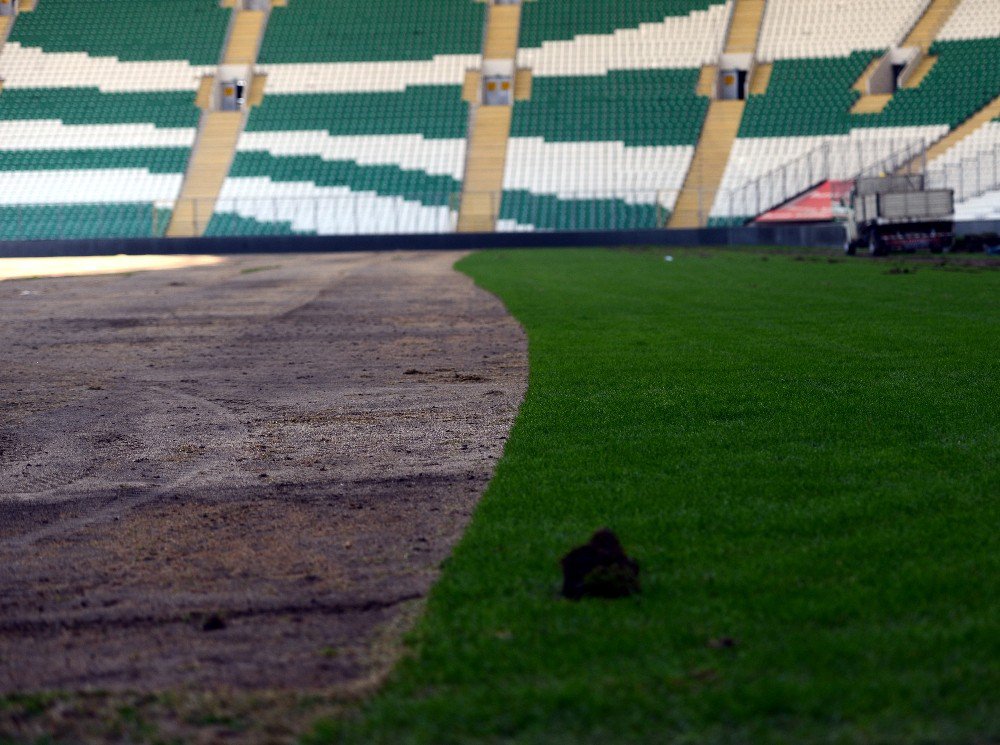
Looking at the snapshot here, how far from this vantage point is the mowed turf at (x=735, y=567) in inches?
102

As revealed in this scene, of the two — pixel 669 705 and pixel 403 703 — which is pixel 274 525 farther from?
pixel 669 705

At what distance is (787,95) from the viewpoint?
45.3 m

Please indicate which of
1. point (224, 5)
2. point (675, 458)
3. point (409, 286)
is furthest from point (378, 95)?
point (675, 458)

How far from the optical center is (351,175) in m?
45.9

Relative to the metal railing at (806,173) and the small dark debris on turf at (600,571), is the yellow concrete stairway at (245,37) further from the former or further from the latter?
the small dark debris on turf at (600,571)

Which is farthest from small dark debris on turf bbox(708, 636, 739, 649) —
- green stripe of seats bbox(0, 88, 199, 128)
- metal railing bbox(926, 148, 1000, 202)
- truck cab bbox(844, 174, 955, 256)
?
green stripe of seats bbox(0, 88, 199, 128)

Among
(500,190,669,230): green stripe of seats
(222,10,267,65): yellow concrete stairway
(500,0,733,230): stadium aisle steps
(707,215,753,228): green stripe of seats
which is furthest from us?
(222,10,267,65): yellow concrete stairway

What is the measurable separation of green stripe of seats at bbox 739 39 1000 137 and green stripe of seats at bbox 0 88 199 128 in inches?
904

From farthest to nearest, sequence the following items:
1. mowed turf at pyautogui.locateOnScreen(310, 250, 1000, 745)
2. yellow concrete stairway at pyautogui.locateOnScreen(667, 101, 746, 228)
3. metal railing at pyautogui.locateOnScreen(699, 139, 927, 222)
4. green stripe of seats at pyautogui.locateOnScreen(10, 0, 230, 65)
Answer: green stripe of seats at pyautogui.locateOnScreen(10, 0, 230, 65) → yellow concrete stairway at pyautogui.locateOnScreen(667, 101, 746, 228) → metal railing at pyautogui.locateOnScreen(699, 139, 927, 222) → mowed turf at pyautogui.locateOnScreen(310, 250, 1000, 745)

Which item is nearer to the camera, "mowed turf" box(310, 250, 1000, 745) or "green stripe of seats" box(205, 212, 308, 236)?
"mowed turf" box(310, 250, 1000, 745)

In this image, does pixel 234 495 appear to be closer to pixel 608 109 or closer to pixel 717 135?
pixel 717 135

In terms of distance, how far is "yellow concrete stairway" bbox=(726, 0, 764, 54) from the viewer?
47938mm

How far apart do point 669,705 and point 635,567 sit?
93cm

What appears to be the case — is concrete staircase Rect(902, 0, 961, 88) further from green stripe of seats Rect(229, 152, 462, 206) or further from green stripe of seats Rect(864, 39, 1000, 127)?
green stripe of seats Rect(229, 152, 462, 206)
